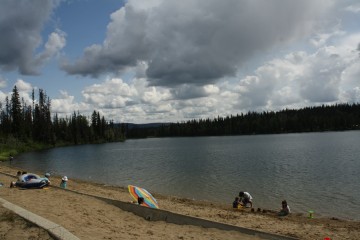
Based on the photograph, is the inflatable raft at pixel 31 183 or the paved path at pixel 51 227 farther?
the inflatable raft at pixel 31 183

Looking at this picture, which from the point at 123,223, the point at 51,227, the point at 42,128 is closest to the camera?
the point at 51,227

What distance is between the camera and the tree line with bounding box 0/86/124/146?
107750mm

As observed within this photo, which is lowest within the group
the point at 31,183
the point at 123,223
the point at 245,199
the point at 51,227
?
the point at 245,199

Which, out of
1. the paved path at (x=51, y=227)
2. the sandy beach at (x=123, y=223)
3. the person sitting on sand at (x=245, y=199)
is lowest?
the person sitting on sand at (x=245, y=199)

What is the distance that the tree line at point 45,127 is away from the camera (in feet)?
354

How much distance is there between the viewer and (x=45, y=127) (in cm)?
12900

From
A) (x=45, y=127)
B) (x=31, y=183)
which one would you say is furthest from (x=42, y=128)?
(x=31, y=183)

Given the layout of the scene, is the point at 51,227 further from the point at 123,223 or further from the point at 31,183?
the point at 31,183

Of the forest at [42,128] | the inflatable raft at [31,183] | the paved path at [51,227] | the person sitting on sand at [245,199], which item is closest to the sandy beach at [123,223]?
the paved path at [51,227]

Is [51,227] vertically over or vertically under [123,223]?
over

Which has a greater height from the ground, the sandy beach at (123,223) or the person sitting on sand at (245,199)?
the sandy beach at (123,223)

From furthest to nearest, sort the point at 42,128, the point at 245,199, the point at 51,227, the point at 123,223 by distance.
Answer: the point at 42,128, the point at 245,199, the point at 123,223, the point at 51,227

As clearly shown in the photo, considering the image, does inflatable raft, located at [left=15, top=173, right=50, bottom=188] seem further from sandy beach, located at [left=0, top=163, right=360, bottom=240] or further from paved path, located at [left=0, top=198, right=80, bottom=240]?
paved path, located at [left=0, top=198, right=80, bottom=240]

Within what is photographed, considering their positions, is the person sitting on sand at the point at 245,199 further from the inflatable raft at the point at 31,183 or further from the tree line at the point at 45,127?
the tree line at the point at 45,127
